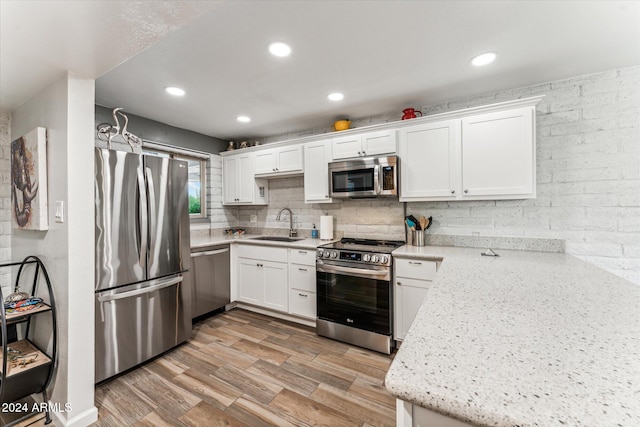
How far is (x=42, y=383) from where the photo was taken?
171 centimetres

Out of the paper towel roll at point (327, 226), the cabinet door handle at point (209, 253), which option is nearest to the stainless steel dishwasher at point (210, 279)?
the cabinet door handle at point (209, 253)

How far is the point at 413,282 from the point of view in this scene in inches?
94.8

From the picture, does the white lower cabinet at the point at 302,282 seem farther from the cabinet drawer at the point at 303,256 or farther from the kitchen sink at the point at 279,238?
the kitchen sink at the point at 279,238

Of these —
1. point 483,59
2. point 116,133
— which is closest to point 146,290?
point 116,133

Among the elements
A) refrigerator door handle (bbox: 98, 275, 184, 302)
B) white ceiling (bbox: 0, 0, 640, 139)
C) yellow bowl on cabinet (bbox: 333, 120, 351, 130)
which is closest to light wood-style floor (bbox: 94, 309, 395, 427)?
refrigerator door handle (bbox: 98, 275, 184, 302)

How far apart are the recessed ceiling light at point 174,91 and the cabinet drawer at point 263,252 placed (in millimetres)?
1848

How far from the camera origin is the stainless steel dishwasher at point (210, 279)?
121 inches

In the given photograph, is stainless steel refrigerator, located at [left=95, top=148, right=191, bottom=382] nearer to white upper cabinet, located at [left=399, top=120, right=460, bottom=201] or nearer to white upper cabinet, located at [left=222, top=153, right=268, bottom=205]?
white upper cabinet, located at [left=222, top=153, right=268, bottom=205]

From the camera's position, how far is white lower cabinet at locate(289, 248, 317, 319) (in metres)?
2.96

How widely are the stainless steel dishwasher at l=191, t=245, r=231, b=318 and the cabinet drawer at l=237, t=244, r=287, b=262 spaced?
216 mm

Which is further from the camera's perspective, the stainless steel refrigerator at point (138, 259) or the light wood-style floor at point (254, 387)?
the stainless steel refrigerator at point (138, 259)

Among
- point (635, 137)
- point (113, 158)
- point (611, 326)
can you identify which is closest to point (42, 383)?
point (113, 158)

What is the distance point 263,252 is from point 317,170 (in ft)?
3.98

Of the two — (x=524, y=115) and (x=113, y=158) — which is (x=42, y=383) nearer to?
(x=113, y=158)
